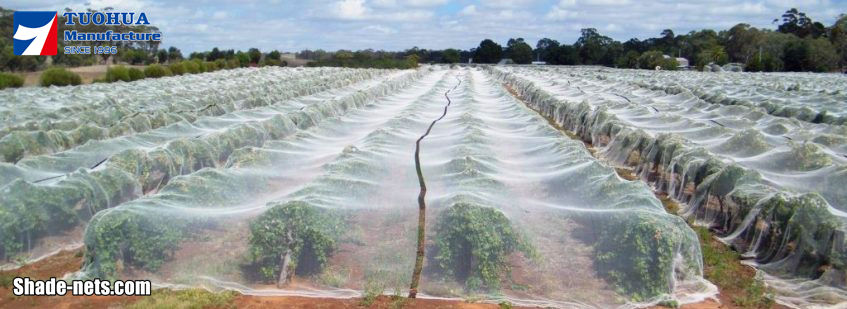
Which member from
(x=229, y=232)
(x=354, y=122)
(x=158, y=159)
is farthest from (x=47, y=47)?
(x=229, y=232)

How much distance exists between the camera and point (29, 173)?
8.69 meters

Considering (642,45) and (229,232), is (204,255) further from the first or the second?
(642,45)

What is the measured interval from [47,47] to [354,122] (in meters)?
35.5

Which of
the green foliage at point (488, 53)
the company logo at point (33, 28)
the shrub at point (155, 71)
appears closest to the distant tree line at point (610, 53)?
the green foliage at point (488, 53)

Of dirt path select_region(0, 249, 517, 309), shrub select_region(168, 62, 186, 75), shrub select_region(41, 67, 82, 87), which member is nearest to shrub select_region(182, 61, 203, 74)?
shrub select_region(168, 62, 186, 75)

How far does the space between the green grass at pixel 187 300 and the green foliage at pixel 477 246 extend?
6.67 ft

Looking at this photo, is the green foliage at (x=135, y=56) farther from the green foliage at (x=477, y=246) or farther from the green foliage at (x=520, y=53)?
the green foliage at (x=477, y=246)

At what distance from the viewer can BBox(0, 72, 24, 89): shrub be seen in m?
28.2

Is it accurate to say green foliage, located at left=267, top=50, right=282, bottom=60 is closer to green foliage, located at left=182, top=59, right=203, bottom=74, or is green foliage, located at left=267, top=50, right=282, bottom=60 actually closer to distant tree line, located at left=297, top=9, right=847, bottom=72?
distant tree line, located at left=297, top=9, right=847, bottom=72

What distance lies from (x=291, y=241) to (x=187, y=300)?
3.61ft

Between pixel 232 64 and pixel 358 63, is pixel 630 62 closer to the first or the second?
pixel 358 63

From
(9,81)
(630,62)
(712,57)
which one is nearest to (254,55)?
(9,81)

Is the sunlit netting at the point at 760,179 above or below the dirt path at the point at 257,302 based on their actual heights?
above

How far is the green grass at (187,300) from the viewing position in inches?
224
